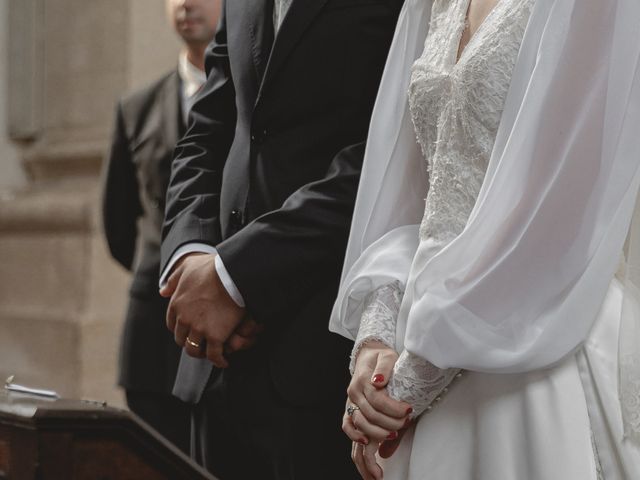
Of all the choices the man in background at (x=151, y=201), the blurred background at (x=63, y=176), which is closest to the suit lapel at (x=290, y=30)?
the man in background at (x=151, y=201)

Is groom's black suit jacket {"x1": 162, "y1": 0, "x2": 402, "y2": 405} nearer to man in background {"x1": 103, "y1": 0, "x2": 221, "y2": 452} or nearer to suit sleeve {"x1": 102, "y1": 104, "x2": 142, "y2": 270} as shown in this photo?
man in background {"x1": 103, "y1": 0, "x2": 221, "y2": 452}

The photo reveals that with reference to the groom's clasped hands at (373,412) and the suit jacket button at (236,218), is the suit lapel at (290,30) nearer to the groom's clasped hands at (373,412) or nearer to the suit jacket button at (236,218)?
the suit jacket button at (236,218)

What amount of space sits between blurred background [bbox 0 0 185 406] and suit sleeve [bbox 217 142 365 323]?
387 cm

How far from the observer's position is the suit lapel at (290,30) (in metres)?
2.58

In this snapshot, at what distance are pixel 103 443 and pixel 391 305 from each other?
0.61m

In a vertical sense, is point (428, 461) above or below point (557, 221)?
below

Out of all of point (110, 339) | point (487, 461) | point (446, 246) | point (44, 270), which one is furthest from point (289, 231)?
point (44, 270)

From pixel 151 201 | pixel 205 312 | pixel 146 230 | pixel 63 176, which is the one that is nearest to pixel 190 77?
pixel 151 201

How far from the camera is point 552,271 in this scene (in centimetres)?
184

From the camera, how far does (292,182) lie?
102 inches

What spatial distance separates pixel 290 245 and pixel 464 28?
603 millimetres

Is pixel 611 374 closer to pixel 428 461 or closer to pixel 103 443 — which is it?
pixel 428 461

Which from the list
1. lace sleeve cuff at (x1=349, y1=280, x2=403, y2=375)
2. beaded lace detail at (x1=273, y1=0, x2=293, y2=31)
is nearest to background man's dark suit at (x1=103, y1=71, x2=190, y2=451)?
beaded lace detail at (x1=273, y1=0, x2=293, y2=31)

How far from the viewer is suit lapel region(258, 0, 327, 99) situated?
2578mm
